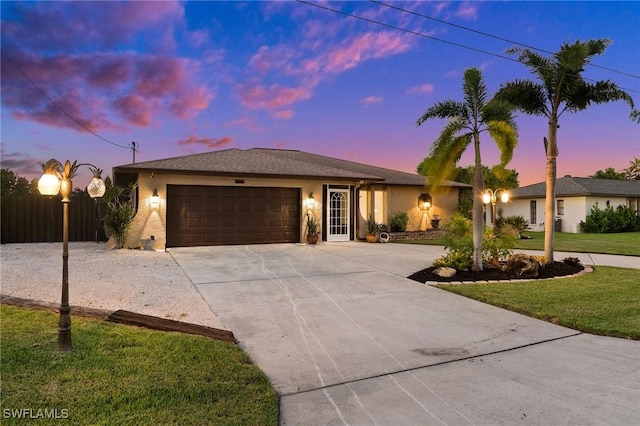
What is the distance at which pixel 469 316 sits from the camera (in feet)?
17.0

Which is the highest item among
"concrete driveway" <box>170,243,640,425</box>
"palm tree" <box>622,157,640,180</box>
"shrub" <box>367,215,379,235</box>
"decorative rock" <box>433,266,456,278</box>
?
"palm tree" <box>622,157,640,180</box>

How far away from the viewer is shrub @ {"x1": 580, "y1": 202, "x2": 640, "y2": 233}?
2192 centimetres

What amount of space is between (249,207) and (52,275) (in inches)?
266

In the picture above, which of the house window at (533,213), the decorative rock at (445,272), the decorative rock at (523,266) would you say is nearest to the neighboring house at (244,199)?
the decorative rock at (523,266)

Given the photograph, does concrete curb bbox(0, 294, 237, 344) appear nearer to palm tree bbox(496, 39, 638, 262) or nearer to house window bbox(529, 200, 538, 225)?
palm tree bbox(496, 39, 638, 262)

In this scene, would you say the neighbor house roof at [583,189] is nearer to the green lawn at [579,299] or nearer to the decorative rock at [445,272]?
the green lawn at [579,299]

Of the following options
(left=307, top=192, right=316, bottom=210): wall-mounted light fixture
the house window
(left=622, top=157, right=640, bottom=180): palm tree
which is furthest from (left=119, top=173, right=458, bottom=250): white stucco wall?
(left=622, top=157, right=640, bottom=180): palm tree

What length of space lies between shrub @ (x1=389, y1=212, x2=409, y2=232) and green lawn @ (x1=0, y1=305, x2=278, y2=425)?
42.7 feet

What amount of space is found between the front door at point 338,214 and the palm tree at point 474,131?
6.46m

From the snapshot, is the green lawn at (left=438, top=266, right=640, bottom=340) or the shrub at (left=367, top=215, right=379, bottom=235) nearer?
the green lawn at (left=438, top=266, right=640, bottom=340)

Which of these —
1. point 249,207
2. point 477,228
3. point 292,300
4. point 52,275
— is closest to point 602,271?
point 477,228

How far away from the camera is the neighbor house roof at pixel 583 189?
75.6ft

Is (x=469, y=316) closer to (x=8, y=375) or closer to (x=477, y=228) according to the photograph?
(x=477, y=228)
